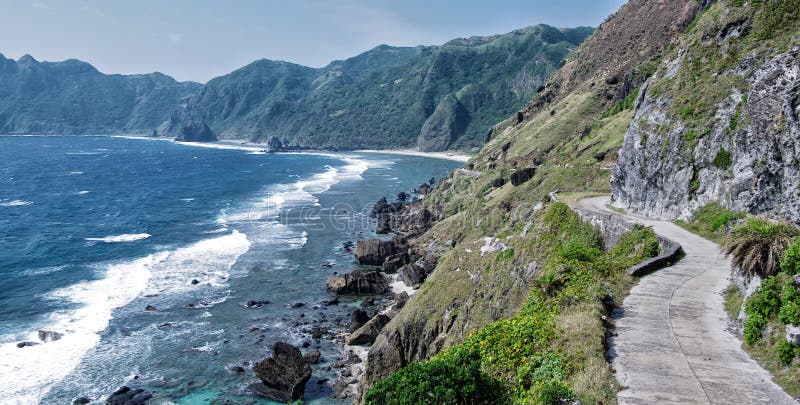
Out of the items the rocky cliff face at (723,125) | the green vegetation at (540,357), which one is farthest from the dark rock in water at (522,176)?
the green vegetation at (540,357)

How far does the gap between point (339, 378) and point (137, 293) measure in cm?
2715

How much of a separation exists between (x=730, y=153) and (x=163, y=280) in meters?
53.6

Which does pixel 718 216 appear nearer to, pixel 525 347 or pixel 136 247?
pixel 525 347

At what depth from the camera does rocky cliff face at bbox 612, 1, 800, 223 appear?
2330 centimetres

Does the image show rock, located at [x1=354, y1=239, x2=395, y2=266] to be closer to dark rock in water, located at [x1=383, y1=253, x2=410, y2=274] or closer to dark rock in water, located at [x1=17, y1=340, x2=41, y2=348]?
dark rock in water, located at [x1=383, y1=253, x2=410, y2=274]

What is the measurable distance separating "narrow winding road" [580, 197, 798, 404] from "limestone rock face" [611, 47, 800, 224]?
601 centimetres

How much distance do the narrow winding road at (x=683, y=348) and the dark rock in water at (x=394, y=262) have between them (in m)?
40.1

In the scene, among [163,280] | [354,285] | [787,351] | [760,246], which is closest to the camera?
[787,351]

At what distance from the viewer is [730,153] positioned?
2617 centimetres

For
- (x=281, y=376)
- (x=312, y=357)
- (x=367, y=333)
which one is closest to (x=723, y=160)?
(x=367, y=333)

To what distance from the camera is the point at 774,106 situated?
2412 centimetres

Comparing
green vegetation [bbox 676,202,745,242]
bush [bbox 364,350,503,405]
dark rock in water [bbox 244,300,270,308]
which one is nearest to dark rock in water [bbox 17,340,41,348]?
dark rock in water [bbox 244,300,270,308]

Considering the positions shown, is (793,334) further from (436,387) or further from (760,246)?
(436,387)

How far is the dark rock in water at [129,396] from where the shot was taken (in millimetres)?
30953
